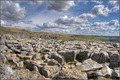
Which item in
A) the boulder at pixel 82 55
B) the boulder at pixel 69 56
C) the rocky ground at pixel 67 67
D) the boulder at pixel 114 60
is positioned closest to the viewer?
the rocky ground at pixel 67 67

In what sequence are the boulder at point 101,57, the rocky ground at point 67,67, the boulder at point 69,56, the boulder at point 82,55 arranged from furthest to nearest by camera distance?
1. the boulder at point 69,56
2. the boulder at point 82,55
3. the boulder at point 101,57
4. the rocky ground at point 67,67

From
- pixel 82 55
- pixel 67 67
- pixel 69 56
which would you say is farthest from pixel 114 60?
pixel 69 56

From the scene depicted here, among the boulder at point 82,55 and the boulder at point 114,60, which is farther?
the boulder at point 82,55

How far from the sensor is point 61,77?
41.0ft

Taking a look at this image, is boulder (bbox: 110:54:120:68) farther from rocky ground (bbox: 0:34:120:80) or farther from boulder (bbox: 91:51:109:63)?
boulder (bbox: 91:51:109:63)

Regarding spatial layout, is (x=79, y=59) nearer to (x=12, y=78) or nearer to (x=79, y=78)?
(x=79, y=78)

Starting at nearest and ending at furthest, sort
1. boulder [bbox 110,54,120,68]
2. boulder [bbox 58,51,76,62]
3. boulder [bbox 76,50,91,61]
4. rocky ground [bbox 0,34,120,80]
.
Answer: rocky ground [bbox 0,34,120,80] < boulder [bbox 110,54,120,68] < boulder [bbox 76,50,91,61] < boulder [bbox 58,51,76,62]

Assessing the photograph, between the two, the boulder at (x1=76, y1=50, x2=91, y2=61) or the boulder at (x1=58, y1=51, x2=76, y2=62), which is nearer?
the boulder at (x1=76, y1=50, x2=91, y2=61)

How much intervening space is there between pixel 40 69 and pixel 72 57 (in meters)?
11.2

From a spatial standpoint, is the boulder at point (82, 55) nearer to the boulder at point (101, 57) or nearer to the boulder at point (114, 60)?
the boulder at point (101, 57)

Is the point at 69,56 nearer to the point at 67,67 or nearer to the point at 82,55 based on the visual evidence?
the point at 82,55

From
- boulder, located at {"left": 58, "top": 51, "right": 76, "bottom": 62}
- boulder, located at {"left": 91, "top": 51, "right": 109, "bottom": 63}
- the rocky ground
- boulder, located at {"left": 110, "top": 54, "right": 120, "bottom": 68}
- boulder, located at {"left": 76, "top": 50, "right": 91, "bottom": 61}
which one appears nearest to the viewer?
the rocky ground

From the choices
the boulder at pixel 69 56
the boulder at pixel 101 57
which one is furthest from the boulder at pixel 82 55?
the boulder at pixel 101 57

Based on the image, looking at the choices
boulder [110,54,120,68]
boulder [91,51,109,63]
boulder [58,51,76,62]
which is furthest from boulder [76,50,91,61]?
boulder [110,54,120,68]
